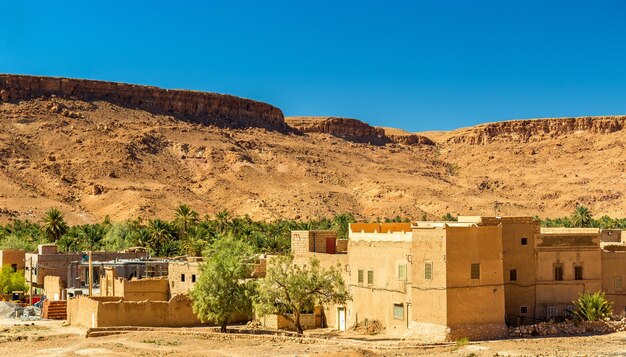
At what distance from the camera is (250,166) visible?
12394 centimetres

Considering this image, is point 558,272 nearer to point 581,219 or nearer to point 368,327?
point 368,327

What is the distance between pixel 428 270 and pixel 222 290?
8088mm

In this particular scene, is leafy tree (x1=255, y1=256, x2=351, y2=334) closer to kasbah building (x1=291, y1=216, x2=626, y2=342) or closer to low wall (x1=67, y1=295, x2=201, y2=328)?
kasbah building (x1=291, y1=216, x2=626, y2=342)

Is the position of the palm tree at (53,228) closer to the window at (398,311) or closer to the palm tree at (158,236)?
the palm tree at (158,236)

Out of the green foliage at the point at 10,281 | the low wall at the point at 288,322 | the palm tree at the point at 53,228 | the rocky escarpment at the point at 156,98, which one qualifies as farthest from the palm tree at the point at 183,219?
the rocky escarpment at the point at 156,98

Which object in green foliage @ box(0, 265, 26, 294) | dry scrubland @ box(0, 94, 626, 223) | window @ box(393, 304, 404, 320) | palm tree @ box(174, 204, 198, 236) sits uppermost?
dry scrubland @ box(0, 94, 626, 223)

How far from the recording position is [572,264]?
120 ft

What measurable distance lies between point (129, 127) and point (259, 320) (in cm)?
8994

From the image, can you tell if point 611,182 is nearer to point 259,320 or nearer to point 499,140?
point 499,140

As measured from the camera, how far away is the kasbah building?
3316 cm

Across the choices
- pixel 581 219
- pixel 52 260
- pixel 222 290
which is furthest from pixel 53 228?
pixel 581 219

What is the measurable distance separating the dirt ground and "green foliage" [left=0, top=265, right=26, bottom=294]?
17.7m

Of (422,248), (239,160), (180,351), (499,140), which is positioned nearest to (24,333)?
(180,351)

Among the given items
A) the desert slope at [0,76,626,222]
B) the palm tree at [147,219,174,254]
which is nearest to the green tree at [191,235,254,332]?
the palm tree at [147,219,174,254]
